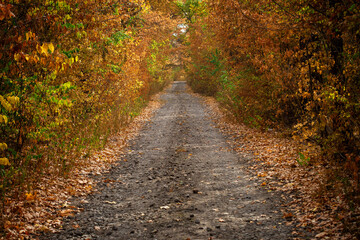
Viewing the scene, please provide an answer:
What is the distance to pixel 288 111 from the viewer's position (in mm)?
14148

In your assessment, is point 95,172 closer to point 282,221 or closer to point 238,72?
point 282,221

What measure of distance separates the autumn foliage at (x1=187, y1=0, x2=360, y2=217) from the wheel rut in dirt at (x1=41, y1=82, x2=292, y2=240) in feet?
5.45

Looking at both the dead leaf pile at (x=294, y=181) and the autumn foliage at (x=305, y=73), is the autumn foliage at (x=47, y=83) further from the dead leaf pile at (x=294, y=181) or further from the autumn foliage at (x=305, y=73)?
the dead leaf pile at (x=294, y=181)

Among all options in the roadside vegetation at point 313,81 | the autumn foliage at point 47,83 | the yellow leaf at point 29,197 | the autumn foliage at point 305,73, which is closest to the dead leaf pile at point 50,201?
the yellow leaf at point 29,197

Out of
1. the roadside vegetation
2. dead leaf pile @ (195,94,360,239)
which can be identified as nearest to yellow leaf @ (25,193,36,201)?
dead leaf pile @ (195,94,360,239)

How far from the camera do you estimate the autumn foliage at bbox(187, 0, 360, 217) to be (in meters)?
6.36

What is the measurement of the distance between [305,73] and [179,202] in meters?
5.28

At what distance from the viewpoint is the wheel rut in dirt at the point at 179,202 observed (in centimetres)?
588

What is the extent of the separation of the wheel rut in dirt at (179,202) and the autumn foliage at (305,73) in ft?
5.45

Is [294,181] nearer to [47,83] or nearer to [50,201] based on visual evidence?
[50,201]

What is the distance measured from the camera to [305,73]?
933 centimetres

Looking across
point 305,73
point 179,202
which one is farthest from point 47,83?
point 305,73

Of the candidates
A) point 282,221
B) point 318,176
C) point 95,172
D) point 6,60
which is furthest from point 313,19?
point 95,172

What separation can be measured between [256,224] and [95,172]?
18.0 feet
